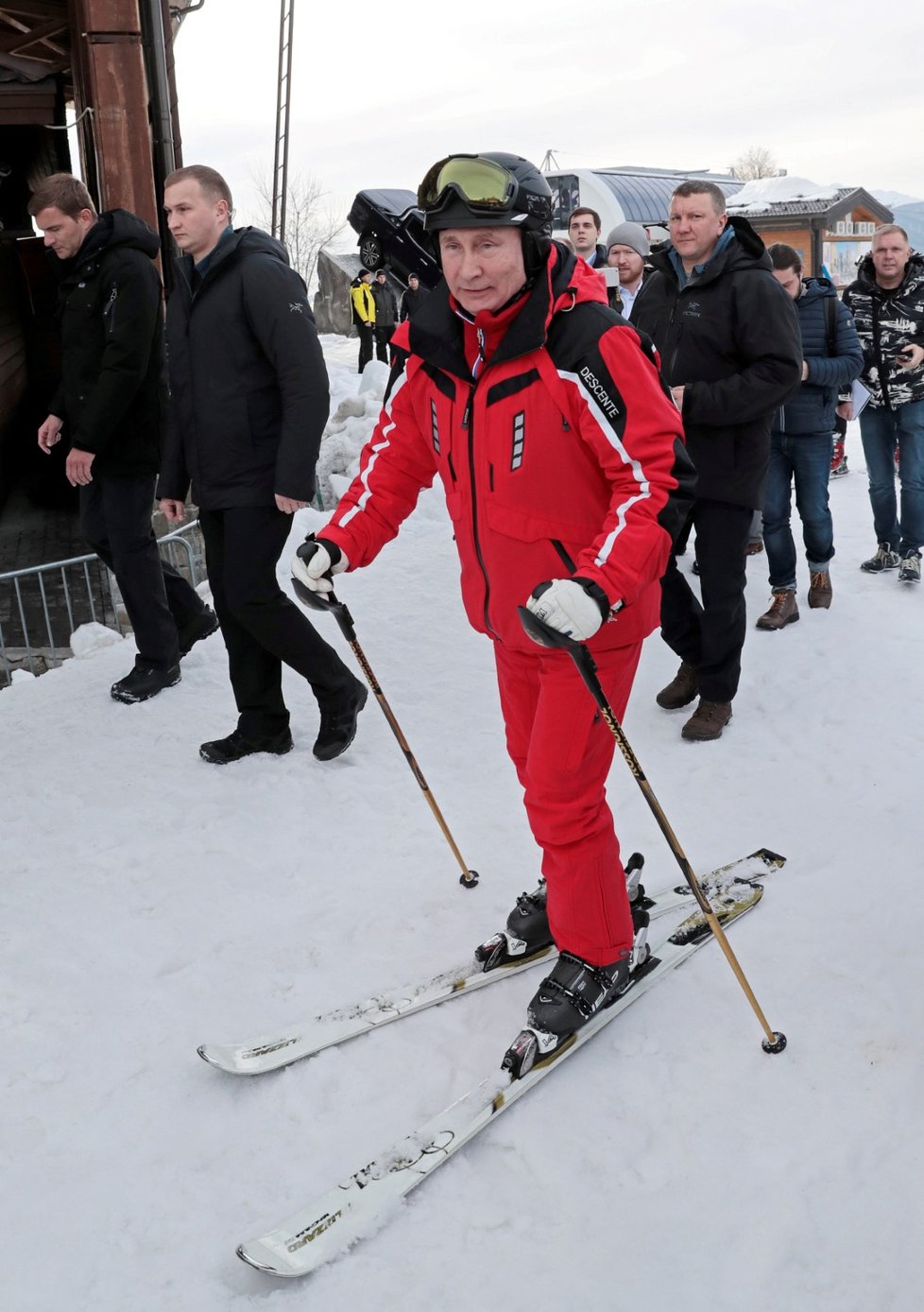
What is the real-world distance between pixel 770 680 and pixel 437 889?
2.26 meters

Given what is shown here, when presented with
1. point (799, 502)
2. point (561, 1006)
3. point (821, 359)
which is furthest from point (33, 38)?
point (561, 1006)

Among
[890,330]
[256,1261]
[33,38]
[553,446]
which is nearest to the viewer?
[256,1261]

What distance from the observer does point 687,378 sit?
4547 millimetres

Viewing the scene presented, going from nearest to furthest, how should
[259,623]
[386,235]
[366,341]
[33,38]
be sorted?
[259,623], [33,38], [386,235], [366,341]

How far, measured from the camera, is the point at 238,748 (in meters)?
4.62

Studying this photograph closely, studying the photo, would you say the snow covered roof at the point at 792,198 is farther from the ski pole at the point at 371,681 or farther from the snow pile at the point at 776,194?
the ski pole at the point at 371,681

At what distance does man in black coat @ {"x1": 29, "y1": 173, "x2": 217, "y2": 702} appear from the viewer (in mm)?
4746

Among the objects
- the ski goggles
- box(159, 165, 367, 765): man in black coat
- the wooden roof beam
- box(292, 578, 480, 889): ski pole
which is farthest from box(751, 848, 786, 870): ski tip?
the wooden roof beam

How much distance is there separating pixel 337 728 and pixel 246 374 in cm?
143

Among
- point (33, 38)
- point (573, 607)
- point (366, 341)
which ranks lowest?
point (366, 341)

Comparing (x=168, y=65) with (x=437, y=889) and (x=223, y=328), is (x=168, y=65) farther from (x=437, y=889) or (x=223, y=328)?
(x=437, y=889)

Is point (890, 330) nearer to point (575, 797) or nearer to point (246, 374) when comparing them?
point (246, 374)

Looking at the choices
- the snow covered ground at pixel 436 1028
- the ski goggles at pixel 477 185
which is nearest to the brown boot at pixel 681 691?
the snow covered ground at pixel 436 1028

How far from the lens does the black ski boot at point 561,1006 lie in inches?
105
